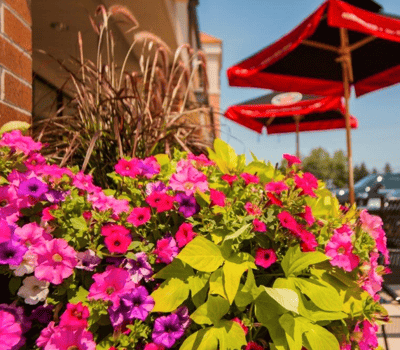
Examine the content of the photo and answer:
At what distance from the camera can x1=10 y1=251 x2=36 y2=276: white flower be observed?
1.05 metres

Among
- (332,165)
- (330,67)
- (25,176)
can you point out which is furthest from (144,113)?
(332,165)

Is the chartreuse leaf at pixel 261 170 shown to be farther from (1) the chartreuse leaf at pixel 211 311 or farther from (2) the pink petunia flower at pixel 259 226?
(1) the chartreuse leaf at pixel 211 311

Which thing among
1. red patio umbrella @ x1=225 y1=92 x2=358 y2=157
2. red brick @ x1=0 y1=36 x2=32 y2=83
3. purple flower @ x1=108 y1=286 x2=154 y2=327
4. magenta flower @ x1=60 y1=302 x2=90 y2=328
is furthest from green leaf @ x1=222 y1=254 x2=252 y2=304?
red patio umbrella @ x1=225 y1=92 x2=358 y2=157

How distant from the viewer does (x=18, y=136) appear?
1350 millimetres

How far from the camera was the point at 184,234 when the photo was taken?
1107mm

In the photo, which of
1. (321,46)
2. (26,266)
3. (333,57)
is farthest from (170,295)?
(333,57)

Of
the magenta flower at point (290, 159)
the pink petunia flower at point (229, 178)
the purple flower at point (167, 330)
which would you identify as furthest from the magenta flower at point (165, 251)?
the magenta flower at point (290, 159)

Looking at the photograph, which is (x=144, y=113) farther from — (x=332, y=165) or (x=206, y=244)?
(x=332, y=165)

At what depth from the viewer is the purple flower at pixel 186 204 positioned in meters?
1.14

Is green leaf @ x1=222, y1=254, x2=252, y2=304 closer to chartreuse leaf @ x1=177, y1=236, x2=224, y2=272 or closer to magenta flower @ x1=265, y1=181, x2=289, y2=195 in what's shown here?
chartreuse leaf @ x1=177, y1=236, x2=224, y2=272

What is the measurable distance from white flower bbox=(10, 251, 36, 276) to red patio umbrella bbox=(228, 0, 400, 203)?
2943mm

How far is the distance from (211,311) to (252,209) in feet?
A: 1.04

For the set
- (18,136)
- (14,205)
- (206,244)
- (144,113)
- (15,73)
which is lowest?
(206,244)

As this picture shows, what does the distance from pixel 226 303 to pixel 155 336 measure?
0.21m
